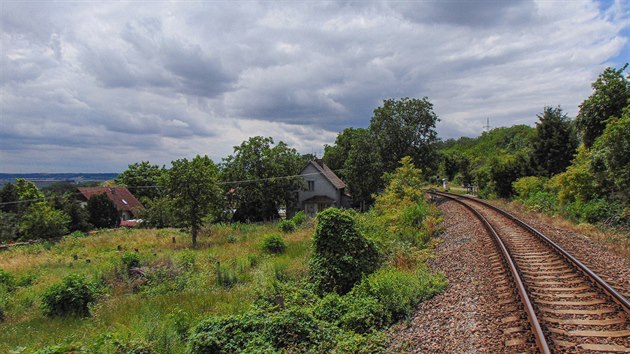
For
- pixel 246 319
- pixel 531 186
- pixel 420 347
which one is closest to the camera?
pixel 420 347

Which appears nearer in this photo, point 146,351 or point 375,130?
point 146,351

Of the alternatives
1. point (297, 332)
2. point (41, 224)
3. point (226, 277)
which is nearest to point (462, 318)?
point (297, 332)

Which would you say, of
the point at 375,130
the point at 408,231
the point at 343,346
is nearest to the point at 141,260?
the point at 408,231

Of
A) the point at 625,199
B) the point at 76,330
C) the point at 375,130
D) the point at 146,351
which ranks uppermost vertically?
the point at 375,130

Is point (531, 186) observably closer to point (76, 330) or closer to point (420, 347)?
point (420, 347)

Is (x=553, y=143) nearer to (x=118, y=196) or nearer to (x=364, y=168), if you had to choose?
(x=364, y=168)

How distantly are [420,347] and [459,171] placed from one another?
72.5 metres

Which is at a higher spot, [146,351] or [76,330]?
[146,351]

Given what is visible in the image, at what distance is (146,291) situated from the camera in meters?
13.9

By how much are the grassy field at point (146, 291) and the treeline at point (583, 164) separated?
13823 mm

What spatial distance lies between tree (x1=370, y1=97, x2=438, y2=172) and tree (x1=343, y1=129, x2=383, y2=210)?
6.82 feet

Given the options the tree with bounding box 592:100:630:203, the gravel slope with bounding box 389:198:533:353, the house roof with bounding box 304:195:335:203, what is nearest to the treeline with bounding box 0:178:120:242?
the house roof with bounding box 304:195:335:203

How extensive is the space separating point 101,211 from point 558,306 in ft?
192

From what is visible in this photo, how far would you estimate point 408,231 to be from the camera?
15992 millimetres
